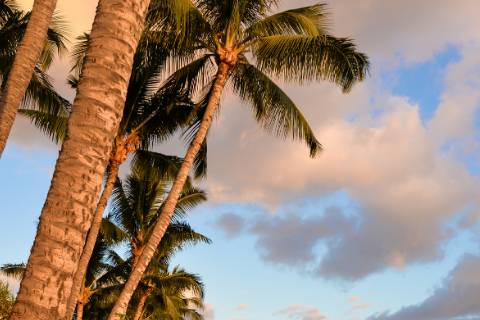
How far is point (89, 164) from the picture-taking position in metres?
3.72

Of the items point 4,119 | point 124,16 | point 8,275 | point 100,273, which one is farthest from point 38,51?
point 8,275

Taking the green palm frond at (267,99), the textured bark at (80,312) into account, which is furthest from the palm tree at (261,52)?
the textured bark at (80,312)

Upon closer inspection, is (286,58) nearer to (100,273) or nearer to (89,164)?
(89,164)

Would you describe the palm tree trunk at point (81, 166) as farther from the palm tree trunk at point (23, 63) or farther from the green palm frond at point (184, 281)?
the green palm frond at point (184, 281)

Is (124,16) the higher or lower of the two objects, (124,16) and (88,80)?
the higher

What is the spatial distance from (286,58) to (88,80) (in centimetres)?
970

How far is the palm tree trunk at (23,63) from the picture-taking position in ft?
29.1

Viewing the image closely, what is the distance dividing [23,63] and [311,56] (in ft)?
21.6

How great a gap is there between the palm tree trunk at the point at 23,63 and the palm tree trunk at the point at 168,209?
3.80 metres

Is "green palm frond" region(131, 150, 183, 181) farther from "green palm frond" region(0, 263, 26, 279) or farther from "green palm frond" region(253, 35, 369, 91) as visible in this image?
"green palm frond" region(0, 263, 26, 279)

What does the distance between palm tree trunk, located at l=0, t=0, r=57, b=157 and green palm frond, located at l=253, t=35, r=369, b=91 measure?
5487mm

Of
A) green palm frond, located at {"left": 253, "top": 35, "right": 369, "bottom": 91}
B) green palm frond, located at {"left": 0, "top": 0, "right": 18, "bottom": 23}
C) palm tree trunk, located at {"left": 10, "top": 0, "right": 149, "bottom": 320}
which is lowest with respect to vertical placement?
palm tree trunk, located at {"left": 10, "top": 0, "right": 149, "bottom": 320}

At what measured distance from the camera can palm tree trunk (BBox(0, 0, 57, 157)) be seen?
8.88m

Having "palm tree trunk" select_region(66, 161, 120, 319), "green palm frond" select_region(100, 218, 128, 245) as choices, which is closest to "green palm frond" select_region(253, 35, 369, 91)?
"palm tree trunk" select_region(66, 161, 120, 319)
